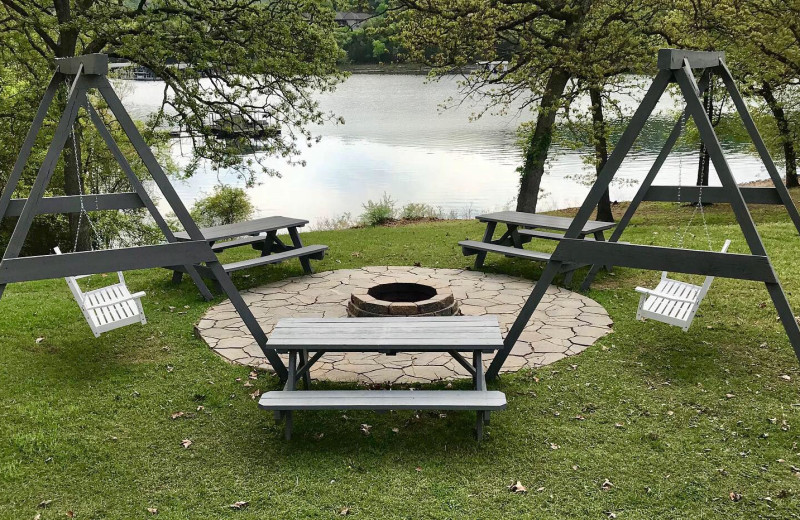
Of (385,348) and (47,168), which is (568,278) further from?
(47,168)

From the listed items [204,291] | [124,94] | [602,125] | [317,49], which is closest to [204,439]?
[204,291]

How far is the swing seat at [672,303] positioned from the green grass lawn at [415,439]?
330 millimetres

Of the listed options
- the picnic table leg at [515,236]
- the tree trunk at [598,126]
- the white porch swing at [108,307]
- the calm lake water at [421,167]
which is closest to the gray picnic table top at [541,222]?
the picnic table leg at [515,236]

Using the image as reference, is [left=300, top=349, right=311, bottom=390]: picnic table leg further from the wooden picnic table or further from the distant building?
the distant building

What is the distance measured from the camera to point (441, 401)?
442 cm

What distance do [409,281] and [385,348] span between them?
2693mm

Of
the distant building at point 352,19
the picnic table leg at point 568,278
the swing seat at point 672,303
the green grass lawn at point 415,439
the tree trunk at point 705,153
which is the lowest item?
the green grass lawn at point 415,439

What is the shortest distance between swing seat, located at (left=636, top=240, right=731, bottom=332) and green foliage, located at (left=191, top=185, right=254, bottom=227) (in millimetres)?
12559

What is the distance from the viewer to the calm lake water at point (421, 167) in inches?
802

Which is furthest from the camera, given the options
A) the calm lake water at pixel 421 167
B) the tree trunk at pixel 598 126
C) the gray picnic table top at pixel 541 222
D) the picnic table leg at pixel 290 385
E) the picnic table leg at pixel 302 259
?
the calm lake water at pixel 421 167

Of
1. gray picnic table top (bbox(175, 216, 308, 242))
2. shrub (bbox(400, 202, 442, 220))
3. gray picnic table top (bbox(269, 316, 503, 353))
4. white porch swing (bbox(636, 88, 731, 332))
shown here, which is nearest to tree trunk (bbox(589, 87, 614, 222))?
shrub (bbox(400, 202, 442, 220))

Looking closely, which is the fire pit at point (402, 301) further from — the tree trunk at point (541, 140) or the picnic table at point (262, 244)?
the tree trunk at point (541, 140)

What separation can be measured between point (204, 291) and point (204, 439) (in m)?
3.42

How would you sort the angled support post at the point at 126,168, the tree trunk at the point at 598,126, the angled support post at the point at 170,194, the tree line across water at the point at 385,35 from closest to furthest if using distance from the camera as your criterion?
the angled support post at the point at 170,194, the angled support post at the point at 126,168, the tree line across water at the point at 385,35, the tree trunk at the point at 598,126
